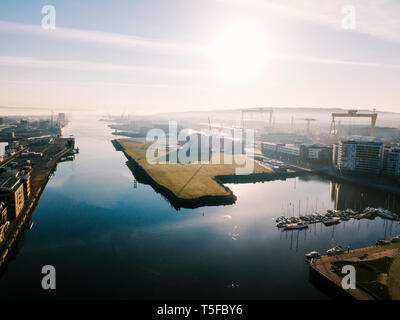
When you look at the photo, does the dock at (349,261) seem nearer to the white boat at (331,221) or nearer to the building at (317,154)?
the white boat at (331,221)

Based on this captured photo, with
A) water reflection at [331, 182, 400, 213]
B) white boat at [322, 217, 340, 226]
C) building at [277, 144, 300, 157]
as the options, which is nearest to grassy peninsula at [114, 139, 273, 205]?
white boat at [322, 217, 340, 226]

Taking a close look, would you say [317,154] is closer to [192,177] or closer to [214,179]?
[214,179]

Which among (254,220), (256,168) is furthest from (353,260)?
(256,168)

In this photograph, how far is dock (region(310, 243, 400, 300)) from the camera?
9338 millimetres

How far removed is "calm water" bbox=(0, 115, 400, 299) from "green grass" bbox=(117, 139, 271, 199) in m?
1.60

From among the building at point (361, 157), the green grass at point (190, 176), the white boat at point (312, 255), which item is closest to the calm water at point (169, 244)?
the white boat at point (312, 255)

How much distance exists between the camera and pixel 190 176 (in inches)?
966

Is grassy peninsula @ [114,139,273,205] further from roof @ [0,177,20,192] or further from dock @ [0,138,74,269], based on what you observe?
Answer: roof @ [0,177,20,192]

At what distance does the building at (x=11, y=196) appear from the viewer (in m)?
13.8

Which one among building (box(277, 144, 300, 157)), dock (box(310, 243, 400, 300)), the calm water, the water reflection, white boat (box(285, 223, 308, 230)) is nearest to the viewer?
dock (box(310, 243, 400, 300))

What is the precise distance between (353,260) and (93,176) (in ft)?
71.7
